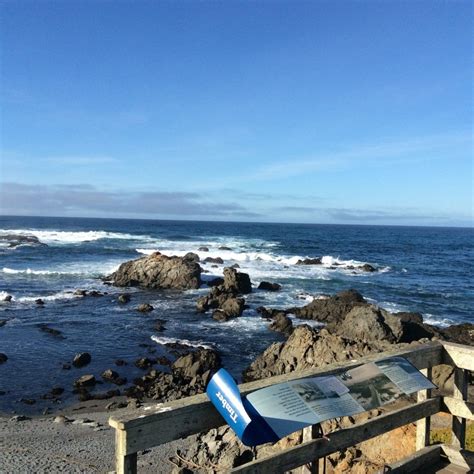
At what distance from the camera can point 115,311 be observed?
1089 inches

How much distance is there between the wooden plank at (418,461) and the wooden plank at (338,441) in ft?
1.23

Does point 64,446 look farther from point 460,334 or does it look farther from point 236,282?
point 236,282

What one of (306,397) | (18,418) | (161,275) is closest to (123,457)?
(306,397)

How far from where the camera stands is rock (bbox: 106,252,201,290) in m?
36.6

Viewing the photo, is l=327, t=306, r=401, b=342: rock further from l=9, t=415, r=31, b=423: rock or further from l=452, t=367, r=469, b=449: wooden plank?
l=452, t=367, r=469, b=449: wooden plank

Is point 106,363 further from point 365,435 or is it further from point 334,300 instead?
point 365,435

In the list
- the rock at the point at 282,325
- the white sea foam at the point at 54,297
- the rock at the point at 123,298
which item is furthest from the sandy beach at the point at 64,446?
the white sea foam at the point at 54,297

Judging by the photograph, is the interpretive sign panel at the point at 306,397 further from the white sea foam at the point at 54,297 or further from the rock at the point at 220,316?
the white sea foam at the point at 54,297

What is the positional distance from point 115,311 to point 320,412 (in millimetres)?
25623

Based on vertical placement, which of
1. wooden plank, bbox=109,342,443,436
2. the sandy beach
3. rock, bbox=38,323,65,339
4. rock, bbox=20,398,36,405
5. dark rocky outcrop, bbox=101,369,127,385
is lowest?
rock, bbox=38,323,65,339

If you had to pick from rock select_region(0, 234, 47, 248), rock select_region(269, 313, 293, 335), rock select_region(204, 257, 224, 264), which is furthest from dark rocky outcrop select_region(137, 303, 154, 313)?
rock select_region(0, 234, 47, 248)

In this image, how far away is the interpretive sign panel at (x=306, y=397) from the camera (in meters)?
3.01

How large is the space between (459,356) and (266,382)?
2.46 metres

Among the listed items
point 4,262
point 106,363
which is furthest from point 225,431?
point 4,262
